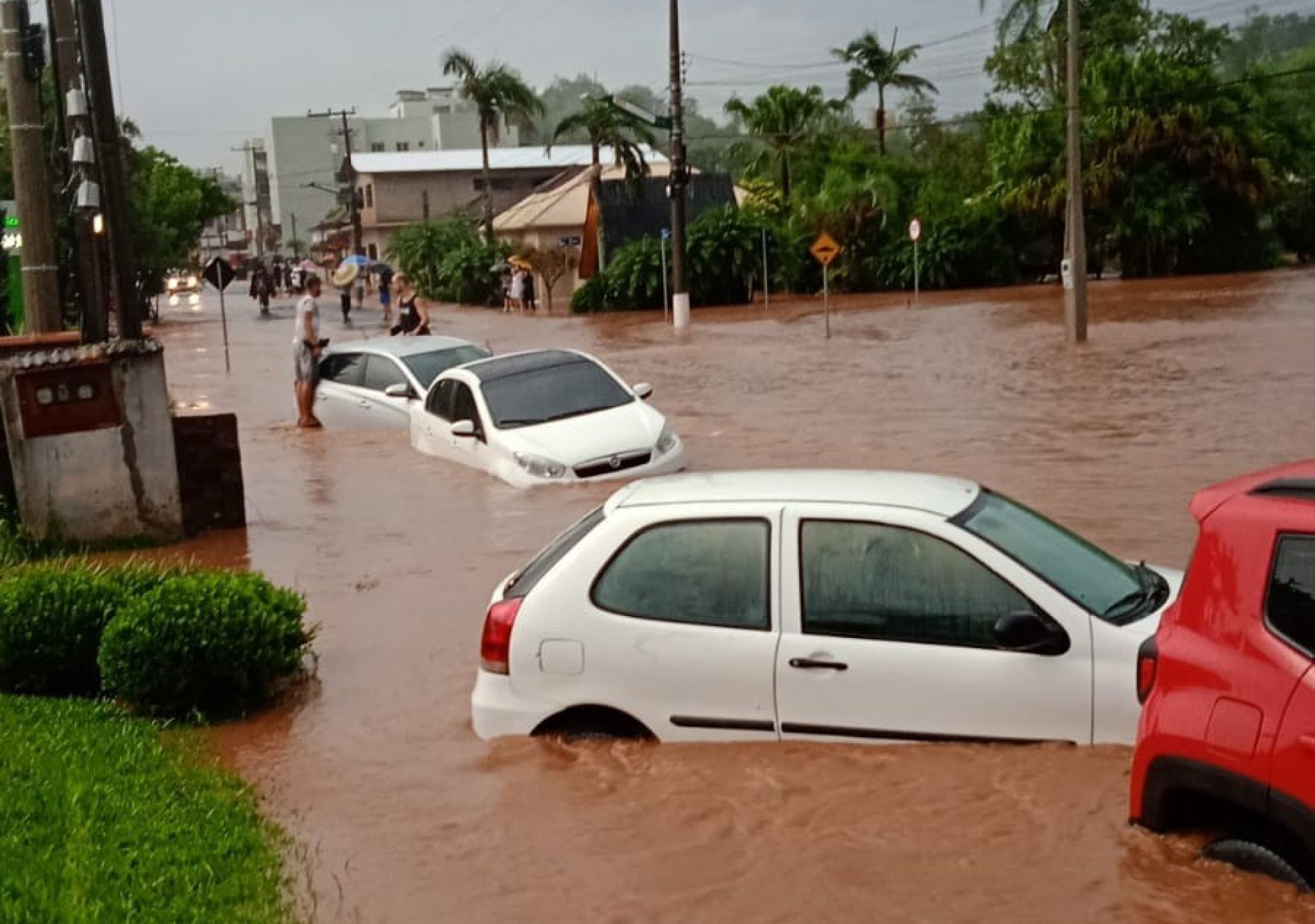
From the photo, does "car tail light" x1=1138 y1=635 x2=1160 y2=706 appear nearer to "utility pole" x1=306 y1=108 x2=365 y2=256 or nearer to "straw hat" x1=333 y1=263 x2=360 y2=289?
"straw hat" x1=333 y1=263 x2=360 y2=289

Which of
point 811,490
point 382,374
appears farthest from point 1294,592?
point 382,374

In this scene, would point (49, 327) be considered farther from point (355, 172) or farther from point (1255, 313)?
point (355, 172)

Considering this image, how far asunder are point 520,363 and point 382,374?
3765 mm

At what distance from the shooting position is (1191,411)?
20.4m

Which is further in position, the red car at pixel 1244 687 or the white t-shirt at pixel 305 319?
the white t-shirt at pixel 305 319

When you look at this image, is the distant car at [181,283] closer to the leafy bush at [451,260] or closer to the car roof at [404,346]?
the leafy bush at [451,260]

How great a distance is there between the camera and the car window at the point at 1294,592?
4.45 meters

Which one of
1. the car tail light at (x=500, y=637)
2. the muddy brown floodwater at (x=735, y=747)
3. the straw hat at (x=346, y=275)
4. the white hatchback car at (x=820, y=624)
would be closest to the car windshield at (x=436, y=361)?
the muddy brown floodwater at (x=735, y=747)

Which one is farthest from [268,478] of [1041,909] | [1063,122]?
[1063,122]

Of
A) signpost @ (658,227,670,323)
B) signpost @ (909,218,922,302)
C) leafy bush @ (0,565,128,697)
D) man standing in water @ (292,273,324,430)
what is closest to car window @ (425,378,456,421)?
man standing in water @ (292,273,324,430)

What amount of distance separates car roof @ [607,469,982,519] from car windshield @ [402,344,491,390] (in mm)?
11746

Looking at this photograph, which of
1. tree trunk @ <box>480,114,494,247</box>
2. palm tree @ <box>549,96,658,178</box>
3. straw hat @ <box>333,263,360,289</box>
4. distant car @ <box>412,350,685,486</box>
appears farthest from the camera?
tree trunk @ <box>480,114,494,247</box>

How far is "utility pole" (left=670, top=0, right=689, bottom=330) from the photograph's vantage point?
41438 millimetres

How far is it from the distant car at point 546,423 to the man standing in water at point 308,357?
363cm
